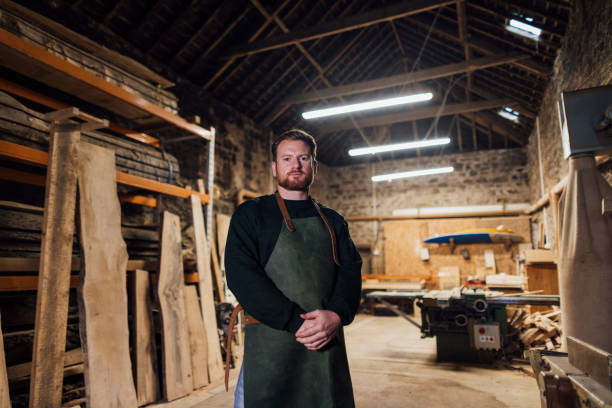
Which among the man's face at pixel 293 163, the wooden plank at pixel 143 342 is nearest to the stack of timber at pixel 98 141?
the wooden plank at pixel 143 342

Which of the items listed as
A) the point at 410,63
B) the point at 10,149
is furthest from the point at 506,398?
the point at 410,63

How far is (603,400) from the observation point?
40.2 inches

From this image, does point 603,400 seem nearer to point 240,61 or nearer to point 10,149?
point 10,149

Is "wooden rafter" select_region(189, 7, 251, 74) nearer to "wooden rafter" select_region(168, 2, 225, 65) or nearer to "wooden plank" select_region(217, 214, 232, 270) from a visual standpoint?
"wooden rafter" select_region(168, 2, 225, 65)

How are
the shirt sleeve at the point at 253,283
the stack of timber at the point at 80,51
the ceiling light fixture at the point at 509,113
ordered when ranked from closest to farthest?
1. the shirt sleeve at the point at 253,283
2. the stack of timber at the point at 80,51
3. the ceiling light fixture at the point at 509,113

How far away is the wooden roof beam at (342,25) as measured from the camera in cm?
627

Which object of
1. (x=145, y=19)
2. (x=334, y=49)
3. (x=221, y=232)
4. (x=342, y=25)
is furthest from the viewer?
(x=334, y=49)

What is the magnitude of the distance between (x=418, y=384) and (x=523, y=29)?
5544 millimetres

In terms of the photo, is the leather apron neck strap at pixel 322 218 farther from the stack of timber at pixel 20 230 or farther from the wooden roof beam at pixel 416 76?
the wooden roof beam at pixel 416 76

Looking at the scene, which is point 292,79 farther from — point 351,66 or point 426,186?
point 426,186

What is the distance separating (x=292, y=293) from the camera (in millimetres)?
1677

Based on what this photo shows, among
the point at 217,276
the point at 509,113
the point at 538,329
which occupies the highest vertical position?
the point at 509,113

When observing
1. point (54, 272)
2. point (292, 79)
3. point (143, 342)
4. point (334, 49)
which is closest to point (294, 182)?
point (54, 272)

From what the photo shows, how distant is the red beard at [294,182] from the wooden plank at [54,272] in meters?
2.11
